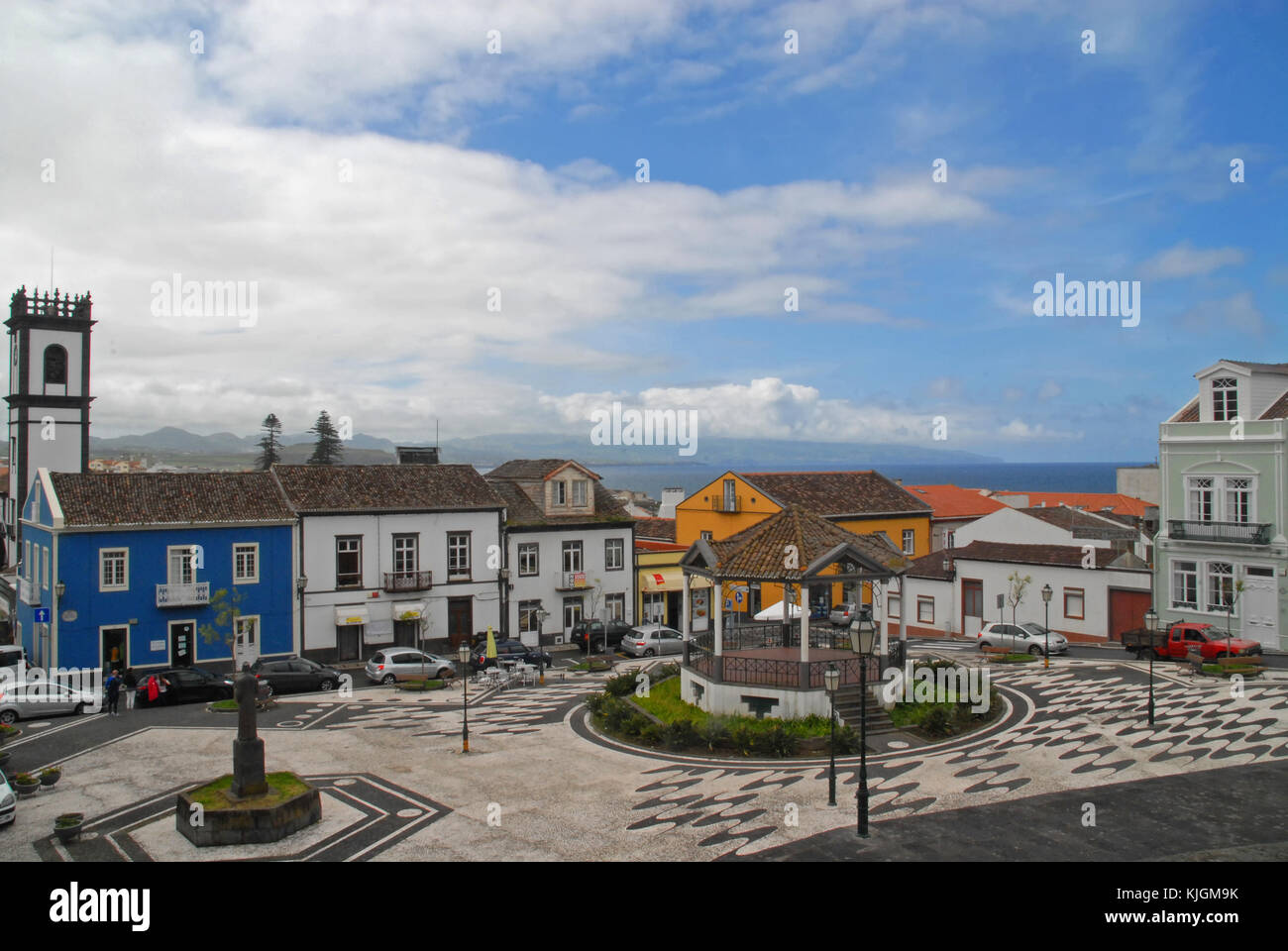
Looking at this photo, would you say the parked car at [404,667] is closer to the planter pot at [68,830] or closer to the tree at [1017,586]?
the planter pot at [68,830]

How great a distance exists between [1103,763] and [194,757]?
20998mm

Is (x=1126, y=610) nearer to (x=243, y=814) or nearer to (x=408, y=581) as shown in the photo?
(x=408, y=581)

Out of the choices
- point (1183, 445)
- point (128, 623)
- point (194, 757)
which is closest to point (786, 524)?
point (194, 757)

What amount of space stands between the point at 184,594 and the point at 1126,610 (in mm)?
38155

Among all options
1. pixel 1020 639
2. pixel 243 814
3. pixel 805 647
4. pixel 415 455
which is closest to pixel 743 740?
pixel 805 647

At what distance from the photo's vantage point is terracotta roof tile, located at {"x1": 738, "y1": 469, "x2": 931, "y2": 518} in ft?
165

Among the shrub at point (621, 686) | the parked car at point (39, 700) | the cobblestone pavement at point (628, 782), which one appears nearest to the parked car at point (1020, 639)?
the cobblestone pavement at point (628, 782)

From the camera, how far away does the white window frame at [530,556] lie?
42.9 meters

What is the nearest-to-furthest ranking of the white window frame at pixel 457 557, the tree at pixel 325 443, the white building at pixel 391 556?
the white building at pixel 391 556, the white window frame at pixel 457 557, the tree at pixel 325 443

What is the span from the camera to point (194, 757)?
22.4m

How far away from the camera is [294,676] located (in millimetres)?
32281

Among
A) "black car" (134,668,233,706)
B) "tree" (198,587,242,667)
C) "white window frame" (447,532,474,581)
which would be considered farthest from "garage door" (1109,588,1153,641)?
"tree" (198,587,242,667)

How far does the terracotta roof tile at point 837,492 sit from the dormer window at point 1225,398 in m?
18.3
